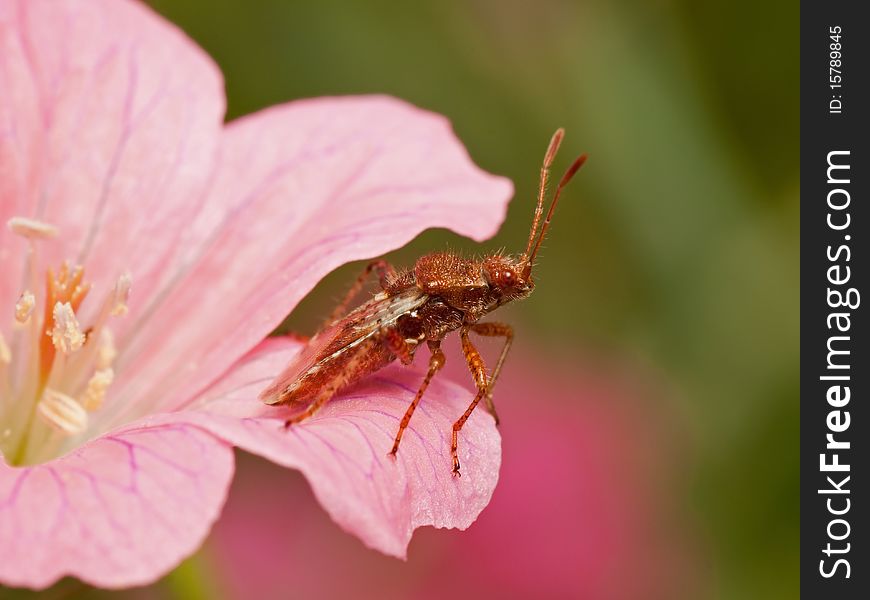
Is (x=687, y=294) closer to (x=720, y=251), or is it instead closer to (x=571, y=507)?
(x=720, y=251)

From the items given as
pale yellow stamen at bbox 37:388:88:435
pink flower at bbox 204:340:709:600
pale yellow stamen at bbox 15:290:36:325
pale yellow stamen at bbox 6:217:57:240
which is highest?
pale yellow stamen at bbox 6:217:57:240

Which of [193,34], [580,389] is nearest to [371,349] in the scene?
[580,389]

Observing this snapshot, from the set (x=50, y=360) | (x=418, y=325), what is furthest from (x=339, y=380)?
(x=50, y=360)

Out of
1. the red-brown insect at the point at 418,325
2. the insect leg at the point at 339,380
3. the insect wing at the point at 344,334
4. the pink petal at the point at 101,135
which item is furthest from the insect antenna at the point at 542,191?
the pink petal at the point at 101,135

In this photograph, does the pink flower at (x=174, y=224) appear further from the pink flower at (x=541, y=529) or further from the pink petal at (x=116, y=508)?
the pink flower at (x=541, y=529)

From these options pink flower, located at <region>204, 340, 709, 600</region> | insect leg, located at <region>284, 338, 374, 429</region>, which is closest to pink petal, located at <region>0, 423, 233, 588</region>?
insect leg, located at <region>284, 338, 374, 429</region>

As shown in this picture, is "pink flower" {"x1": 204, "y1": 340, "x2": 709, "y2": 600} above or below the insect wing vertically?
below

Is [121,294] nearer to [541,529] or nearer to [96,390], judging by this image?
[96,390]

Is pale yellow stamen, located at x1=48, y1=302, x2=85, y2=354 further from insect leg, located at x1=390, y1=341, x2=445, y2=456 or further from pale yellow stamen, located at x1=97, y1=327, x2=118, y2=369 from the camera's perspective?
insect leg, located at x1=390, y1=341, x2=445, y2=456
